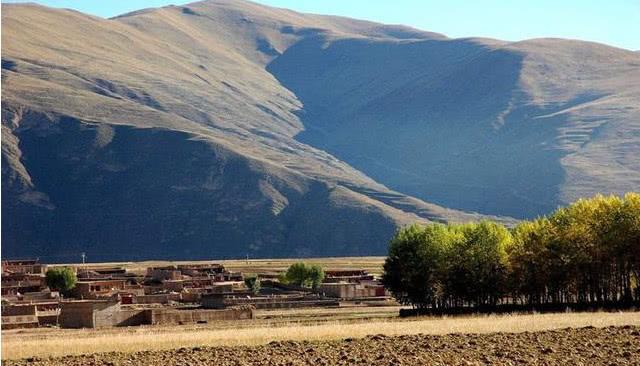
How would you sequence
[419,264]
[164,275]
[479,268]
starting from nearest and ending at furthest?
[479,268] < [419,264] < [164,275]

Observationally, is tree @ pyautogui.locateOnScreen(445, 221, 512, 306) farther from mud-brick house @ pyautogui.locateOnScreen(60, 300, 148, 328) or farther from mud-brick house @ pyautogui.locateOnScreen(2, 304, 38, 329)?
mud-brick house @ pyautogui.locateOnScreen(2, 304, 38, 329)

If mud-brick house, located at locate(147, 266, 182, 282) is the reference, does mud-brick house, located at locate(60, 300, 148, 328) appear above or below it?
below

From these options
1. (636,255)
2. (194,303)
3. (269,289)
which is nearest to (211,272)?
(269,289)

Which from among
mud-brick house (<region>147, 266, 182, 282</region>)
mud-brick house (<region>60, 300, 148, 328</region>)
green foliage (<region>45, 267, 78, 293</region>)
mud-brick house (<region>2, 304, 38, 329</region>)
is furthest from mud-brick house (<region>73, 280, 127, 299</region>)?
mud-brick house (<region>60, 300, 148, 328</region>)

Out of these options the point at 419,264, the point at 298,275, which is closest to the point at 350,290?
the point at 298,275

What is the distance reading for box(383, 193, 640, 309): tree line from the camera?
286 feet

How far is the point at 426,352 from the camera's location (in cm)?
3875

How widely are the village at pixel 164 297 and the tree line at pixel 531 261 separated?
609 inches

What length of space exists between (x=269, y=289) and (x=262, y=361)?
10982 centimetres

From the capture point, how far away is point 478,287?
90688 mm

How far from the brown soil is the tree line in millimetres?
40861

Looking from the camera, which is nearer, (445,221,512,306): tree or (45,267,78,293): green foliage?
(445,221,512,306): tree

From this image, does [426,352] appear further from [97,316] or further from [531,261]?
[531,261]

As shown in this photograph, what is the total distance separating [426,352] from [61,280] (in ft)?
344
